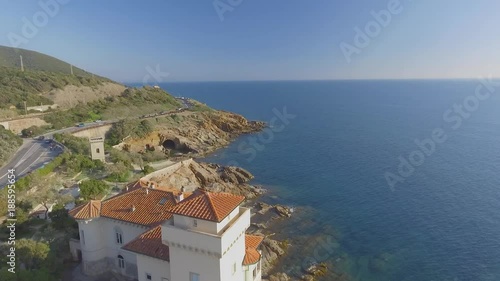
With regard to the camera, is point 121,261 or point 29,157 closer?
point 121,261

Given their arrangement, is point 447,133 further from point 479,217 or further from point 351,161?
point 479,217

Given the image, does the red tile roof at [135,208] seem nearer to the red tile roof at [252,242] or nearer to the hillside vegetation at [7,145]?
the red tile roof at [252,242]

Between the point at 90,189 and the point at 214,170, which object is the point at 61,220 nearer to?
the point at 90,189

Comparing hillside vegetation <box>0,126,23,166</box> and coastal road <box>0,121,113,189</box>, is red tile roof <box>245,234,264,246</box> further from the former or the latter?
hillside vegetation <box>0,126,23,166</box>

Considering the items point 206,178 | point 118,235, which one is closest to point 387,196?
point 206,178

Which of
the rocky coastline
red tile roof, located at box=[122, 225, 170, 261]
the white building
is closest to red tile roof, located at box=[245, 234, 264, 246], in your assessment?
the white building
